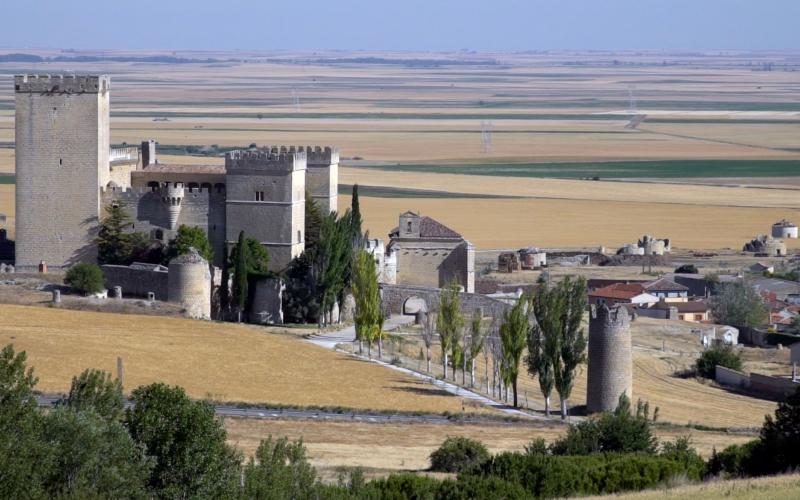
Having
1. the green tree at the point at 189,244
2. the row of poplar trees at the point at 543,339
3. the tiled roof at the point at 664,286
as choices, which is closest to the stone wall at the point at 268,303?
the green tree at the point at 189,244

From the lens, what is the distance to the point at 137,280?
47.1 m

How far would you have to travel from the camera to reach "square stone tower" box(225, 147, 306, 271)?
48594 mm

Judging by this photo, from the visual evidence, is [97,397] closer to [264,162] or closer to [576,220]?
[264,162]

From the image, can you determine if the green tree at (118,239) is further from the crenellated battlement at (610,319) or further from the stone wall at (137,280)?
the crenellated battlement at (610,319)

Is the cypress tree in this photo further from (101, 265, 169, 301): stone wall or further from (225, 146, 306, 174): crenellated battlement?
(225, 146, 306, 174): crenellated battlement

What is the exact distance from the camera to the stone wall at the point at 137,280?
46.5 meters

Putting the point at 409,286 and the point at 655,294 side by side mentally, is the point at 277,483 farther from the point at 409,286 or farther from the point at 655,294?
the point at 655,294

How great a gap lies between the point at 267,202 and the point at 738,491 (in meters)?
26.4

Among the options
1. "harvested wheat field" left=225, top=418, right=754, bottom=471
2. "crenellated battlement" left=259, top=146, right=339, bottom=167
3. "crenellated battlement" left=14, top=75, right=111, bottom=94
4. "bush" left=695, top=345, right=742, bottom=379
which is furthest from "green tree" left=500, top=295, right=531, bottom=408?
"crenellated battlement" left=14, top=75, right=111, bottom=94

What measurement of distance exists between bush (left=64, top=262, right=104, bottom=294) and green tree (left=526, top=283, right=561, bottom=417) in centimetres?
1266

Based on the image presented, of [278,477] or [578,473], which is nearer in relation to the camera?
[278,477]

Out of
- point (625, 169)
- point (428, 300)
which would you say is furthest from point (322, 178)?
point (625, 169)

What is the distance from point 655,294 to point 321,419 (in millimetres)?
22238

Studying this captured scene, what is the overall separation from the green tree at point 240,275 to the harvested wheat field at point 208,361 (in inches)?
82.4
